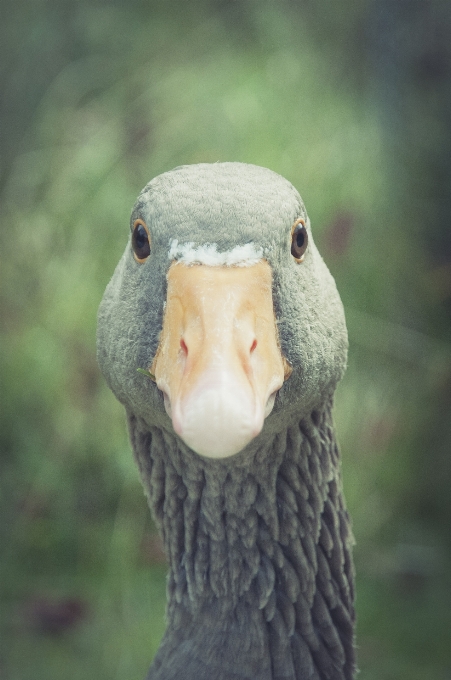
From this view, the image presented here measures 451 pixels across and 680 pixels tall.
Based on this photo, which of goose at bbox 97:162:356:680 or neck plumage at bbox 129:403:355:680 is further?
neck plumage at bbox 129:403:355:680

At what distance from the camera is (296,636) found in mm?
1794

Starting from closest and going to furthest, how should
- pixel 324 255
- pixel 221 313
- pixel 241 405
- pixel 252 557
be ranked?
pixel 241 405, pixel 221 313, pixel 252 557, pixel 324 255

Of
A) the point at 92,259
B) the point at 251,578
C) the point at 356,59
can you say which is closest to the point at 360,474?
the point at 92,259

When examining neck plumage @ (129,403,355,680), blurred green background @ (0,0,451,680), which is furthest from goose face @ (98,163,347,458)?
blurred green background @ (0,0,451,680)

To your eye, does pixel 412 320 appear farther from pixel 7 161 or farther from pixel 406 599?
pixel 7 161

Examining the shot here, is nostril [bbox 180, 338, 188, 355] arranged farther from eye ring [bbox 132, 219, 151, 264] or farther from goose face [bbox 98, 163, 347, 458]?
eye ring [bbox 132, 219, 151, 264]

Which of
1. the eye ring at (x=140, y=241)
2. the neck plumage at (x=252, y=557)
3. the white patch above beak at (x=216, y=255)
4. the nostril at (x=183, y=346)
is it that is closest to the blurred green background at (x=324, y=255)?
the neck plumage at (x=252, y=557)

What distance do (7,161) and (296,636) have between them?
133 inches

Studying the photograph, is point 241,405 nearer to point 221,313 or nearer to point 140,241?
point 221,313

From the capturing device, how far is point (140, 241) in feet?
5.24

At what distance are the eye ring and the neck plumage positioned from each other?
0.40 meters

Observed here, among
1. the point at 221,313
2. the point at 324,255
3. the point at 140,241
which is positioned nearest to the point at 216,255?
the point at 221,313

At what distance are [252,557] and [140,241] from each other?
0.75m

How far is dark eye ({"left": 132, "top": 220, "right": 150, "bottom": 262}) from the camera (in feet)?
5.20
